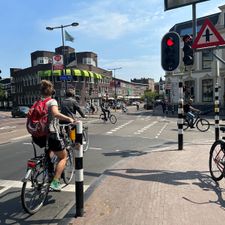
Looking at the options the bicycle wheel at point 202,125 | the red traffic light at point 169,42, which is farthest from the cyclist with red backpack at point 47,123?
the bicycle wheel at point 202,125

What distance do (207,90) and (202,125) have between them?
2643 centimetres


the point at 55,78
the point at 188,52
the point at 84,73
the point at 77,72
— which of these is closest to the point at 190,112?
the point at 188,52

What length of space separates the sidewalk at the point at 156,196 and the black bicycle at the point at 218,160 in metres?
0.14

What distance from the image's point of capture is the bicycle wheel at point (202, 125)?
51.9 ft

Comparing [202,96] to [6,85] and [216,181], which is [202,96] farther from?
[6,85]

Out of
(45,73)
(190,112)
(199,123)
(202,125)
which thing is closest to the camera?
(202,125)

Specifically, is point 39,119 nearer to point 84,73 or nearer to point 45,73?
point 45,73

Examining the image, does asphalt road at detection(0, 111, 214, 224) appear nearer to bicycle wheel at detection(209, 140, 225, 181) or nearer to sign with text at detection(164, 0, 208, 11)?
bicycle wheel at detection(209, 140, 225, 181)

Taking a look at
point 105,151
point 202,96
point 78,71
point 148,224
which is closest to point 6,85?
point 78,71

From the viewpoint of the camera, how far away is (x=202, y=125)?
15969mm

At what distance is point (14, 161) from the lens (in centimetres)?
855

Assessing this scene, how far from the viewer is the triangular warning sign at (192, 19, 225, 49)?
21.5 feet

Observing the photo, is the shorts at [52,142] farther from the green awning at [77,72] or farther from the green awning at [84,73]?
the green awning at [84,73]

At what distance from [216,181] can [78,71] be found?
6219cm
